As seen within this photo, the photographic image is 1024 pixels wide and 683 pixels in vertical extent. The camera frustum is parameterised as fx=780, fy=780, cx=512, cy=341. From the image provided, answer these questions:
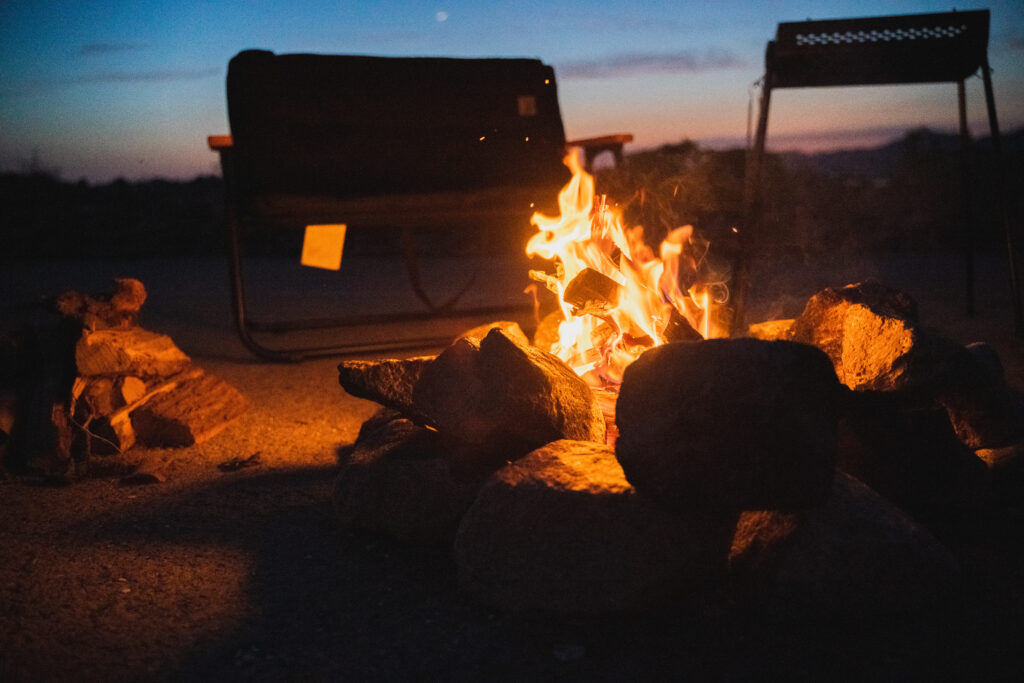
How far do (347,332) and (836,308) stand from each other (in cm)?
343

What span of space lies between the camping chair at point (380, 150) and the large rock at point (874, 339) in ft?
7.32

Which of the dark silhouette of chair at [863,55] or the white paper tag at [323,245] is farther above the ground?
the dark silhouette of chair at [863,55]

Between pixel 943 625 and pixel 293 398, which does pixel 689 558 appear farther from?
pixel 293 398

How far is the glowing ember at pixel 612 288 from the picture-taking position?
254cm

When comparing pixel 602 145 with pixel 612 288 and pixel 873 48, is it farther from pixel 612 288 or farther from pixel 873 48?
pixel 612 288

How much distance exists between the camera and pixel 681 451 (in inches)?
65.7

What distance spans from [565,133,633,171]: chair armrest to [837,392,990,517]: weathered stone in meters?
2.82

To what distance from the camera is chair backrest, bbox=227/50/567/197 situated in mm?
4168

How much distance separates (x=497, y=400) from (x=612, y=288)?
62 cm

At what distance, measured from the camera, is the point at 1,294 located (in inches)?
260

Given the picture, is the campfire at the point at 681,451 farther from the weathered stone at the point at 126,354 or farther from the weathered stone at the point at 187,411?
the weathered stone at the point at 126,354

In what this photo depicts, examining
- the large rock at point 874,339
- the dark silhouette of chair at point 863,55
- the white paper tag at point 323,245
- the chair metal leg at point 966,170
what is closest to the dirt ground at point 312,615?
the large rock at point 874,339

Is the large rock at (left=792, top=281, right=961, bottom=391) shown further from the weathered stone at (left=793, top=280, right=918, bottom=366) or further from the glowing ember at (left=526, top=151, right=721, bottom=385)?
the glowing ember at (left=526, top=151, right=721, bottom=385)

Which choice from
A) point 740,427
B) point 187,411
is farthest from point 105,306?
point 740,427
